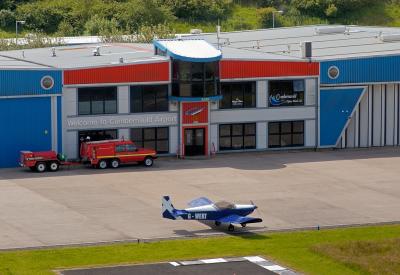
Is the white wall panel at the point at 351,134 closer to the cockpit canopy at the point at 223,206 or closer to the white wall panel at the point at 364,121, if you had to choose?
the white wall panel at the point at 364,121

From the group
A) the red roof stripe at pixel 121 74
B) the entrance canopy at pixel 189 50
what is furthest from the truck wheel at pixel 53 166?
the entrance canopy at pixel 189 50

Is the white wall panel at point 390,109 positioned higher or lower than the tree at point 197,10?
lower

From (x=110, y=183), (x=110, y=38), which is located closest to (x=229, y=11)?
(x=110, y=38)

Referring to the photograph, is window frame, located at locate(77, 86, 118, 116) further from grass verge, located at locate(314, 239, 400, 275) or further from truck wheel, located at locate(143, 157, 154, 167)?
grass verge, located at locate(314, 239, 400, 275)

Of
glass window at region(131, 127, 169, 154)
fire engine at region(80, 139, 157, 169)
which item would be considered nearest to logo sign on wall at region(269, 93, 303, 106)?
glass window at region(131, 127, 169, 154)

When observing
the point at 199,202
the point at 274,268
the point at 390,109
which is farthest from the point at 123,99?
the point at 274,268

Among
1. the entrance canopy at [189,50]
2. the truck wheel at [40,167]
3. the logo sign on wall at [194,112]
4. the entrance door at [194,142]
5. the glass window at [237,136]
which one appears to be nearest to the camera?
the truck wheel at [40,167]
